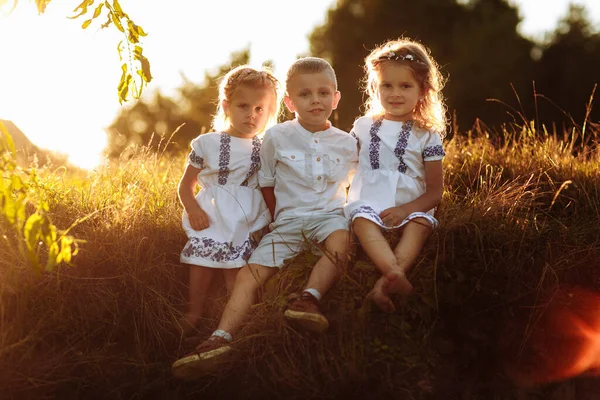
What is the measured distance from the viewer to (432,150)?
13.8 feet

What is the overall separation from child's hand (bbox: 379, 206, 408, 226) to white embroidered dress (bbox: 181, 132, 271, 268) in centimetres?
83

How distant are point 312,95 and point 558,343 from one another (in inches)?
80.6

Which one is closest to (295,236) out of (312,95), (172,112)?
(312,95)

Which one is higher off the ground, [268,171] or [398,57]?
[398,57]

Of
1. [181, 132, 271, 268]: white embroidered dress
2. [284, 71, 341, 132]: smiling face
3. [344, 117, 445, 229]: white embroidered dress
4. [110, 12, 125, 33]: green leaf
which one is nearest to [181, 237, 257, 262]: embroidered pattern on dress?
[181, 132, 271, 268]: white embroidered dress

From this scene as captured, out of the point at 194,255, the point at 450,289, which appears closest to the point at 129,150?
the point at 194,255

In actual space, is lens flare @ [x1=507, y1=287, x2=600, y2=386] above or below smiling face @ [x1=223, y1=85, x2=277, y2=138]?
below

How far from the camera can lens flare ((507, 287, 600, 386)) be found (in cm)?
370

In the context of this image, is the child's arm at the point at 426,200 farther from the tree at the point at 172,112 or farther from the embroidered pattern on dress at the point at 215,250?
the tree at the point at 172,112

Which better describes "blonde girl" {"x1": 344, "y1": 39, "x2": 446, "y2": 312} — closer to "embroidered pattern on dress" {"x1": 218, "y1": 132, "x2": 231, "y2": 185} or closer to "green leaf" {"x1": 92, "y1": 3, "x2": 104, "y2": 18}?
"embroidered pattern on dress" {"x1": 218, "y1": 132, "x2": 231, "y2": 185}

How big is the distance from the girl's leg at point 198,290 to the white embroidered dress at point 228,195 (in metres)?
0.12

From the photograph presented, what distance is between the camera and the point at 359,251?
4090mm

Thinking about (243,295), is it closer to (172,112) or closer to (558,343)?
(558,343)

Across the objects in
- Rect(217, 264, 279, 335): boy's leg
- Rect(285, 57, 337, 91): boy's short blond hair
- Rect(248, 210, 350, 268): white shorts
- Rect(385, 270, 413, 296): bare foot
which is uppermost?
Rect(285, 57, 337, 91): boy's short blond hair
